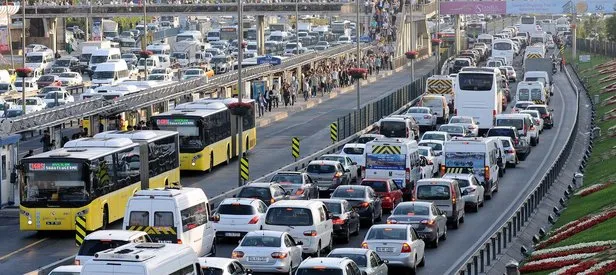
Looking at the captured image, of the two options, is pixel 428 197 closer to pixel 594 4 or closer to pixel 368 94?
pixel 368 94

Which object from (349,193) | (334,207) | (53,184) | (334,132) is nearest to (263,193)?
(349,193)

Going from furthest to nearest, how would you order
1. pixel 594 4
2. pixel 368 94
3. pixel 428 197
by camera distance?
1. pixel 594 4
2. pixel 368 94
3. pixel 428 197

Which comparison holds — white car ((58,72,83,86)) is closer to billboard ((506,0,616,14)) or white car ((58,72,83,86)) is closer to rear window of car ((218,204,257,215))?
billboard ((506,0,616,14))

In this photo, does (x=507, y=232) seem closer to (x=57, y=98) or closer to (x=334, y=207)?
(x=334, y=207)

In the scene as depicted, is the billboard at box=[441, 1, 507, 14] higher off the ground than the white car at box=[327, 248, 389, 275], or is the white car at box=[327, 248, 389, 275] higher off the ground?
the billboard at box=[441, 1, 507, 14]

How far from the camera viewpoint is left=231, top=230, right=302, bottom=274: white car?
119 feet

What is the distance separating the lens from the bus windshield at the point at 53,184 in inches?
1761

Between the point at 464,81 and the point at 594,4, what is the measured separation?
7638 centimetres

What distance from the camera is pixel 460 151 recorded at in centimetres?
5503

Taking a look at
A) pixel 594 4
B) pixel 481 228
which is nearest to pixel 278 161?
pixel 481 228

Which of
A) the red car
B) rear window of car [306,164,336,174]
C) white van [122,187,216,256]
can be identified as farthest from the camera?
rear window of car [306,164,336,174]

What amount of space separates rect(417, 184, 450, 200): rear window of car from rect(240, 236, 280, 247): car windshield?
36.5 ft

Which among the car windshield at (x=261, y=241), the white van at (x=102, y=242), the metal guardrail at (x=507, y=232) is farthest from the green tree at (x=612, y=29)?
the white van at (x=102, y=242)

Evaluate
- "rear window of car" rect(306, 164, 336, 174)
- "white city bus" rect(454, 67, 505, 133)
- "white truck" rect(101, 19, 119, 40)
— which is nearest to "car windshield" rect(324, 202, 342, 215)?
"rear window of car" rect(306, 164, 336, 174)
